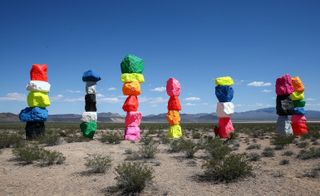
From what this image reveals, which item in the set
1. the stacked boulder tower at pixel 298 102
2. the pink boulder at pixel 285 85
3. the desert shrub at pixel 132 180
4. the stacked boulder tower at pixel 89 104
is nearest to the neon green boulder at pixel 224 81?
the pink boulder at pixel 285 85

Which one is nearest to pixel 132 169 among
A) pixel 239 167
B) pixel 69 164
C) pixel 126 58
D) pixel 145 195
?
pixel 145 195

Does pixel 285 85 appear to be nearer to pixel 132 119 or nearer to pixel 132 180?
pixel 132 119

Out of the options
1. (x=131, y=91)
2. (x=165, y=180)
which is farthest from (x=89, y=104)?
(x=165, y=180)

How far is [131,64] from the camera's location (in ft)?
63.4

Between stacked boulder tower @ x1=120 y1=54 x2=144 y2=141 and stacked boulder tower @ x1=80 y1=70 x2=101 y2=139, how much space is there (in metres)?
2.01

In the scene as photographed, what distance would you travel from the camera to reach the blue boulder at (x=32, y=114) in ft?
58.2

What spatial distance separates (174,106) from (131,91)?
377 centimetres

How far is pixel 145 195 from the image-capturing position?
296 inches

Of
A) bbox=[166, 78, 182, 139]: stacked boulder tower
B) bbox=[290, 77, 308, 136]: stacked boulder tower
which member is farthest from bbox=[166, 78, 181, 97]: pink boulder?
bbox=[290, 77, 308, 136]: stacked boulder tower

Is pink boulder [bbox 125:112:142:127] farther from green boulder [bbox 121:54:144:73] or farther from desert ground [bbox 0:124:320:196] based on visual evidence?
desert ground [bbox 0:124:320:196]

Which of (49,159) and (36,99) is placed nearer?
(49,159)

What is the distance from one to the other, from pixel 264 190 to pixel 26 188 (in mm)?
6212

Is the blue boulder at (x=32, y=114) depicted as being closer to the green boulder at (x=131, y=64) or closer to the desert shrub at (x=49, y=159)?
the green boulder at (x=131, y=64)

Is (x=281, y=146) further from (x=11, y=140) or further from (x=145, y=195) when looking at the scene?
(x=11, y=140)
